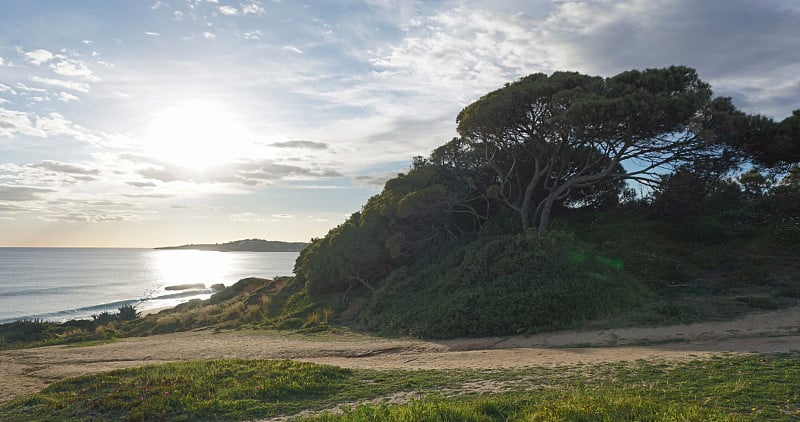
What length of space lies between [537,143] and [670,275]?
8604 mm

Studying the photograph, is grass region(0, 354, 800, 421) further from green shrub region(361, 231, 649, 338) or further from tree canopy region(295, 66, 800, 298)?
tree canopy region(295, 66, 800, 298)

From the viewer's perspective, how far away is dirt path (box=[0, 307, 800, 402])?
444 inches

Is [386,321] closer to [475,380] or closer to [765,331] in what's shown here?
[475,380]

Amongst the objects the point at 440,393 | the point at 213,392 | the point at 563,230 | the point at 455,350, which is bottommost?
the point at 455,350

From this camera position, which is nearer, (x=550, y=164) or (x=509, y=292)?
(x=509, y=292)

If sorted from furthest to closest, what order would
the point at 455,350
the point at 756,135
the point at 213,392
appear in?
1. the point at 756,135
2. the point at 455,350
3. the point at 213,392

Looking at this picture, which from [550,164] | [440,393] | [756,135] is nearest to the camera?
[440,393]

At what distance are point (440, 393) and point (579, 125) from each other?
14974mm

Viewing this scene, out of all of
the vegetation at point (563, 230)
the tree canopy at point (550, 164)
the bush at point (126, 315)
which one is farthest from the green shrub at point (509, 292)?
the bush at point (126, 315)

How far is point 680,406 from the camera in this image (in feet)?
21.2

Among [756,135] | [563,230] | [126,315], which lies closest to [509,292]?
[563,230]

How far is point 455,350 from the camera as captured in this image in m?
14.3

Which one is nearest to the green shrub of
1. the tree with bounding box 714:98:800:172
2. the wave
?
the tree with bounding box 714:98:800:172

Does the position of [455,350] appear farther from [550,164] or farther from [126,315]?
[126,315]
